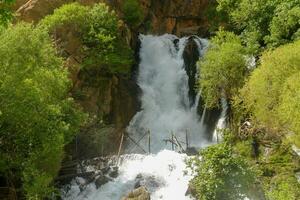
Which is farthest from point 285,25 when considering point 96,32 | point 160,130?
point 96,32

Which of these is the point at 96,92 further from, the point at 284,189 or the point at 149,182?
the point at 284,189

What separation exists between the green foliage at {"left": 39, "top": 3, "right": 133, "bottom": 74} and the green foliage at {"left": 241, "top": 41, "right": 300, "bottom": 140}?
12438 mm

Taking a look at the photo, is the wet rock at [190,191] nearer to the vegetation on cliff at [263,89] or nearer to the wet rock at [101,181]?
the vegetation on cliff at [263,89]

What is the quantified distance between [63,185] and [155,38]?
941 inches

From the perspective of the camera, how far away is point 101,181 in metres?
28.5

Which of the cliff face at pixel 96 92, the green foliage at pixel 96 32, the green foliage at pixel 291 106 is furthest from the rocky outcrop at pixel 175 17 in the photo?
the green foliage at pixel 291 106

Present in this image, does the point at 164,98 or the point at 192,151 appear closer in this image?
the point at 192,151

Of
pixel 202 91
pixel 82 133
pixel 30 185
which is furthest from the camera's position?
pixel 202 91

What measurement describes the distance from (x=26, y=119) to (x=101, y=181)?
286 inches

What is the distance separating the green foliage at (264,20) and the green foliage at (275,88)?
6172mm

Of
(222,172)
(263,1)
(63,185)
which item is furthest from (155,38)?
(222,172)

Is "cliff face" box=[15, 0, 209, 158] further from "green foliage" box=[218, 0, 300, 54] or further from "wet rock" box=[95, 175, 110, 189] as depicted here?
"green foliage" box=[218, 0, 300, 54]

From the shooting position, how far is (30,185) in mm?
22703

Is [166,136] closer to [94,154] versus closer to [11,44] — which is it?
[94,154]
